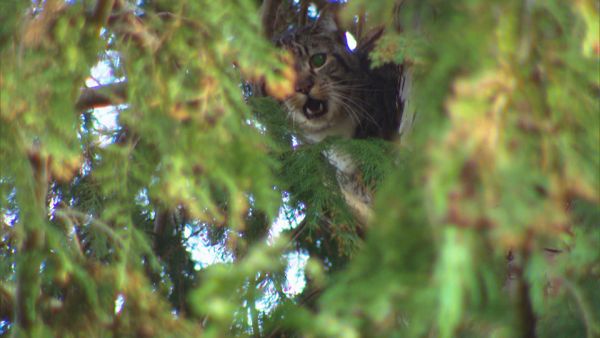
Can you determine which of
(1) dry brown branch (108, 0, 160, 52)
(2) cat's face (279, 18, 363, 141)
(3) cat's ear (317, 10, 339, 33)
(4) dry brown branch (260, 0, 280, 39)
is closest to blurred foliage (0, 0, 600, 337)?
(1) dry brown branch (108, 0, 160, 52)

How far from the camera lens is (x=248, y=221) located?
2.95 metres

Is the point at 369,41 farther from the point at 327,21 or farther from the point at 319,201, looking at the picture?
the point at 319,201

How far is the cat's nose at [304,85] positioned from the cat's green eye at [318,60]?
10cm

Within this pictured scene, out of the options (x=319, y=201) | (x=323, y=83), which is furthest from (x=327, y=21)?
(x=319, y=201)

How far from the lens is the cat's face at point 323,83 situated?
A: 3461 mm

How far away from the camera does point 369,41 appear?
368cm

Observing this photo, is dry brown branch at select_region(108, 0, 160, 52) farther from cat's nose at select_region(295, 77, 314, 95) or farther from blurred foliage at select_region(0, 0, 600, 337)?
cat's nose at select_region(295, 77, 314, 95)

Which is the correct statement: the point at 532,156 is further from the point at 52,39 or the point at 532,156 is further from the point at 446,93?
the point at 52,39

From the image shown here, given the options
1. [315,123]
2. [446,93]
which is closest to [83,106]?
[315,123]

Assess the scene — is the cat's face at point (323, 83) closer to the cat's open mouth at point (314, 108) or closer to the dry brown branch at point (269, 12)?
the cat's open mouth at point (314, 108)

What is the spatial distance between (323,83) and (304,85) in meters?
0.09

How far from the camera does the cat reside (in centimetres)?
347

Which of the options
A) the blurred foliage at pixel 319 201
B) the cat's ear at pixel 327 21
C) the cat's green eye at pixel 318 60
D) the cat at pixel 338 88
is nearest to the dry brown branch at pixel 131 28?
the blurred foliage at pixel 319 201

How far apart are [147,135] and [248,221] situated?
53.4 inches
